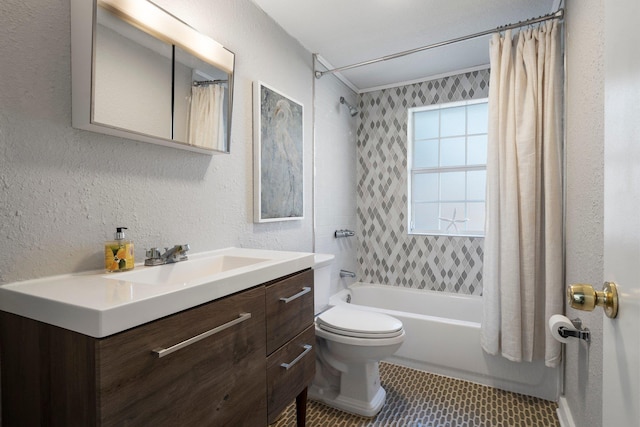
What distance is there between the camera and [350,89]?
10.4ft

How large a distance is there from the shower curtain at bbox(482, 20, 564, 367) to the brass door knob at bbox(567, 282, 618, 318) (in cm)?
148

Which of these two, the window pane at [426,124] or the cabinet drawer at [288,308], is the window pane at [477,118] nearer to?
the window pane at [426,124]

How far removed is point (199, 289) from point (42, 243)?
0.55m

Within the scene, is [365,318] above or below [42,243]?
below

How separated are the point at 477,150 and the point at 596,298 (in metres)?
2.65

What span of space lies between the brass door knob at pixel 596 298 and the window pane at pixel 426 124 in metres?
2.70

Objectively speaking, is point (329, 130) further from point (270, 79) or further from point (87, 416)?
point (87, 416)

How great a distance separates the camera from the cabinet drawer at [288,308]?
1.25 meters

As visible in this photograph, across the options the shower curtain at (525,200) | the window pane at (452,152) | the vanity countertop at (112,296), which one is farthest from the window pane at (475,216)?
the vanity countertop at (112,296)

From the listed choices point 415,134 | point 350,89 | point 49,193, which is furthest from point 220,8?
point 415,134

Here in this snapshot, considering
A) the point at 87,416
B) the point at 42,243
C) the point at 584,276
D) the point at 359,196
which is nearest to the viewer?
the point at 87,416

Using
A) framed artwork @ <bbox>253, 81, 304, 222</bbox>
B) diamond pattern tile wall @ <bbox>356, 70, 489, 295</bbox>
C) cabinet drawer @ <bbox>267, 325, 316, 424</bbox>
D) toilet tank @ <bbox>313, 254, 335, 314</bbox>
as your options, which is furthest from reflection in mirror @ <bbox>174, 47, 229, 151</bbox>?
diamond pattern tile wall @ <bbox>356, 70, 489, 295</bbox>

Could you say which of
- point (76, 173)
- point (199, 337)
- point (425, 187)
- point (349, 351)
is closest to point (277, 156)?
point (76, 173)

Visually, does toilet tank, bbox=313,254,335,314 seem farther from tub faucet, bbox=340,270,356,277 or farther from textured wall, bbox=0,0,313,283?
tub faucet, bbox=340,270,356,277
